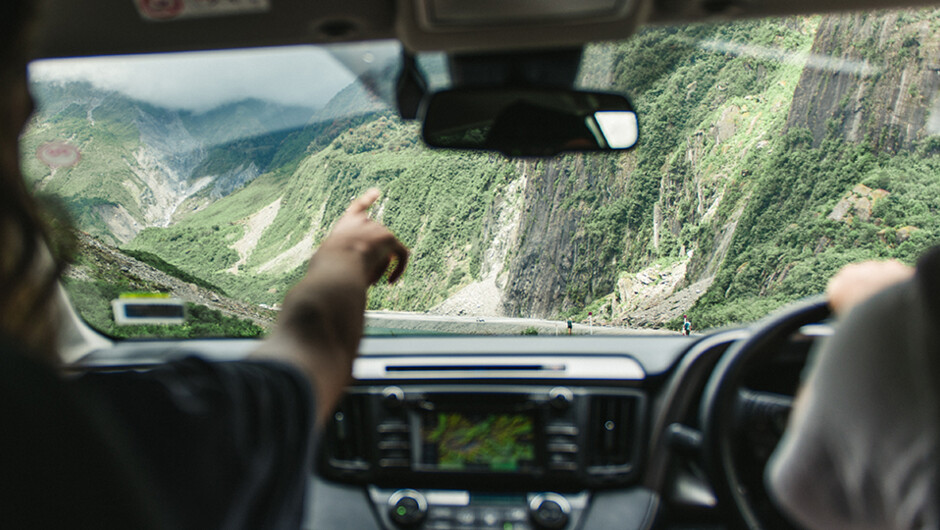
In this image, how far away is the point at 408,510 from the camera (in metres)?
3.33

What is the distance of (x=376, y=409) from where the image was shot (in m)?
3.39

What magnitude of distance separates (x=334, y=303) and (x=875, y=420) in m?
1.23

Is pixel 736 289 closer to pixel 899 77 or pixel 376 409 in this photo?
pixel 376 409

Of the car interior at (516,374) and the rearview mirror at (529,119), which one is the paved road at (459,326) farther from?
the rearview mirror at (529,119)

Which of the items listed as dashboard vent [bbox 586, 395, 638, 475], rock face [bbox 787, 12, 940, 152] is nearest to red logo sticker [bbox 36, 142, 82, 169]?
dashboard vent [bbox 586, 395, 638, 475]

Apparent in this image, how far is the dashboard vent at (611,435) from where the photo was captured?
3303mm

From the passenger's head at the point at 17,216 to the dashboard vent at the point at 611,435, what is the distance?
291 cm

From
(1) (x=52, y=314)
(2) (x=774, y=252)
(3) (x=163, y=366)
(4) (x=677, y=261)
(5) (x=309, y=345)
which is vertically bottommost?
(4) (x=677, y=261)

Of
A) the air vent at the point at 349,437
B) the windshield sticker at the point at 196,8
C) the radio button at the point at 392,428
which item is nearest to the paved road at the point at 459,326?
the air vent at the point at 349,437

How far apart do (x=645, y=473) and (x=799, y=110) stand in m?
8.71

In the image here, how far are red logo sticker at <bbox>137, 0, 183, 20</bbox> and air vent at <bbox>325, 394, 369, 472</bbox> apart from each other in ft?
7.14

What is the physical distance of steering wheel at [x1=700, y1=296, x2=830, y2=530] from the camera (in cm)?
242

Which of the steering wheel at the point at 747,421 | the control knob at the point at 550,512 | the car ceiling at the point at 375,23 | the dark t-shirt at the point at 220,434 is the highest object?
the car ceiling at the point at 375,23

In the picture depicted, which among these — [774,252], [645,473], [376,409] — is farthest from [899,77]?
[376,409]
